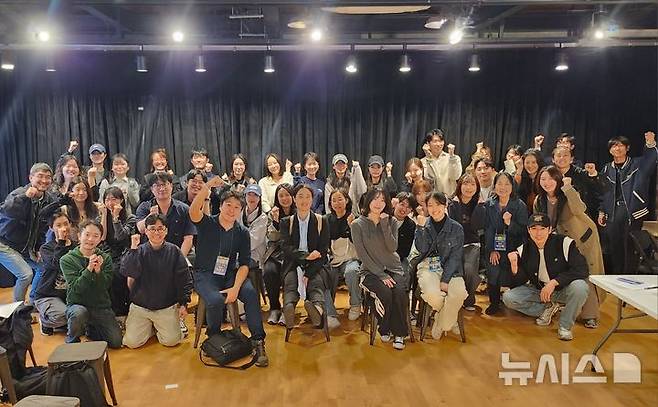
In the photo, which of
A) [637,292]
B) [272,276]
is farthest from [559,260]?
[272,276]

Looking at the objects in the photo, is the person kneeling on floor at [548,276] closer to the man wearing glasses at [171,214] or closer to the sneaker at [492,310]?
the sneaker at [492,310]

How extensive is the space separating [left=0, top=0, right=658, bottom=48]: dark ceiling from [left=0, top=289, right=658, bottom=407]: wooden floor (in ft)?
9.94

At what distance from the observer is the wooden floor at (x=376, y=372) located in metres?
3.11

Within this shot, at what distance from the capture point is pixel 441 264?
405 cm

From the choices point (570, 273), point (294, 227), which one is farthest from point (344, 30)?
point (570, 273)

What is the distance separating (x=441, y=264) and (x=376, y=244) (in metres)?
0.51

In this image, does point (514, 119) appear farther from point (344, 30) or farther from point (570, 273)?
point (570, 273)

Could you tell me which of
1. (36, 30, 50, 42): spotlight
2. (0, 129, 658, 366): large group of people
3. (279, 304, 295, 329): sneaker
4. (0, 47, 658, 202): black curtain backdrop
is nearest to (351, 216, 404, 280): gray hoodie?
(0, 129, 658, 366): large group of people

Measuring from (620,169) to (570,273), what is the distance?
A: 1.72 m

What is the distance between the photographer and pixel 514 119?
6.50m

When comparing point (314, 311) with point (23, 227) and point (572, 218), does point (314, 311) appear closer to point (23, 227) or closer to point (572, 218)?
point (572, 218)

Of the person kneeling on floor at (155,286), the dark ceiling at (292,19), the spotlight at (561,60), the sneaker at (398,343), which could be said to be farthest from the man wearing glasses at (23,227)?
the spotlight at (561,60)

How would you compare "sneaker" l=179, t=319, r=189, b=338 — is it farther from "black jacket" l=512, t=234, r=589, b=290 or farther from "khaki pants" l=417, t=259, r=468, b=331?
"black jacket" l=512, t=234, r=589, b=290

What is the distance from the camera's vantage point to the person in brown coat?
4238 millimetres
